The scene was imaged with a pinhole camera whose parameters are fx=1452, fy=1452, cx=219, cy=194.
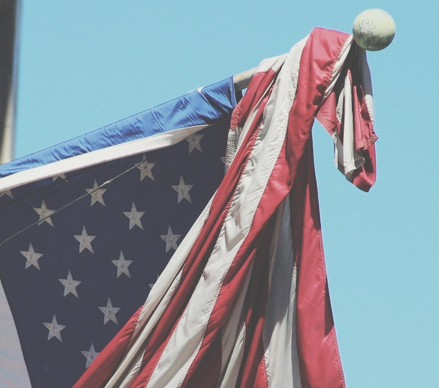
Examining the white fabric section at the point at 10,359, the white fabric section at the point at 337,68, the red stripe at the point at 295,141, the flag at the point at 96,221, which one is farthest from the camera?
the white fabric section at the point at 10,359

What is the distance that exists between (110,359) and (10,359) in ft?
5.18

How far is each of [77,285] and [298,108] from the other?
8.01ft

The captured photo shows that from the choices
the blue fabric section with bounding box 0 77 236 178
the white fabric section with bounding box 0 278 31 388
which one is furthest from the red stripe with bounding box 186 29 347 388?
the white fabric section with bounding box 0 278 31 388

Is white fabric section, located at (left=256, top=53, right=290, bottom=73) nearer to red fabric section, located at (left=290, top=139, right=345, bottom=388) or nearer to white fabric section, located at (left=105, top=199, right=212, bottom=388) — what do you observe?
red fabric section, located at (left=290, top=139, right=345, bottom=388)

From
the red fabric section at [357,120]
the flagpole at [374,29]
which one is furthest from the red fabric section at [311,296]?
the flagpole at [374,29]

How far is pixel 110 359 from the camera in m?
9.06

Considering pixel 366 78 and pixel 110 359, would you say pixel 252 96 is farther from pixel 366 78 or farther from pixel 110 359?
pixel 110 359

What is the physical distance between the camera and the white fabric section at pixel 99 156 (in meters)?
9.63

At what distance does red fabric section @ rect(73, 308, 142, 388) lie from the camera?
356 inches

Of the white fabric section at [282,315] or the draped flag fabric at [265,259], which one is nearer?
the draped flag fabric at [265,259]

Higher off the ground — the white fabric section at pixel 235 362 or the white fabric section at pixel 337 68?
the white fabric section at pixel 337 68

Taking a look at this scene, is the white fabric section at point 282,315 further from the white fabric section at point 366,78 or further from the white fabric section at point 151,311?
the white fabric section at point 366,78

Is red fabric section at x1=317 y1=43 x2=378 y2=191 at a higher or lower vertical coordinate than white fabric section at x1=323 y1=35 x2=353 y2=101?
lower

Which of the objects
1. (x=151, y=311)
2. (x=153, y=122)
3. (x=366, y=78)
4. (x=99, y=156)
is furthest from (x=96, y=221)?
(x=366, y=78)
